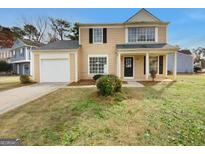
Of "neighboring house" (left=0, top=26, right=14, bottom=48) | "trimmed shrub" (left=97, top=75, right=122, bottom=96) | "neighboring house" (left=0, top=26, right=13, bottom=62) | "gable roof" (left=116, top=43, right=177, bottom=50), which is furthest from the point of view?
"neighboring house" (left=0, top=26, right=13, bottom=62)

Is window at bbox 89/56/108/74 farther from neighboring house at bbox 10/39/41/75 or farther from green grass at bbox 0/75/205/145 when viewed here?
neighboring house at bbox 10/39/41/75

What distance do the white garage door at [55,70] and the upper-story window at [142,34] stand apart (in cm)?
634

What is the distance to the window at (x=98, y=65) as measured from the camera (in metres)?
20.7

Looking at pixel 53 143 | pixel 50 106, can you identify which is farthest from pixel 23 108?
pixel 53 143

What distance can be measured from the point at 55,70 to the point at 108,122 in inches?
532

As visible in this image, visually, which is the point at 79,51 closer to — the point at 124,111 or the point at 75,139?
the point at 124,111

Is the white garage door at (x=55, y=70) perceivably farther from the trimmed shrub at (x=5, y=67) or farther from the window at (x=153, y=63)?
the trimmed shrub at (x=5, y=67)

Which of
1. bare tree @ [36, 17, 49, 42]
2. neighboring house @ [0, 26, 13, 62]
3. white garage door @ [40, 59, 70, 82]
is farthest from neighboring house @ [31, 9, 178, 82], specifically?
neighboring house @ [0, 26, 13, 62]

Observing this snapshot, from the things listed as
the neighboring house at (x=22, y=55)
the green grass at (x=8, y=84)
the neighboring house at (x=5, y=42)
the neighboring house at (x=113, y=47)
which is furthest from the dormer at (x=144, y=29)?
the neighboring house at (x=5, y=42)

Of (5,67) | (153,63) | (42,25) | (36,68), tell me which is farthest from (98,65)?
(5,67)

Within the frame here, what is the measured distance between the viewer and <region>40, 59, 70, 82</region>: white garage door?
63.3 ft

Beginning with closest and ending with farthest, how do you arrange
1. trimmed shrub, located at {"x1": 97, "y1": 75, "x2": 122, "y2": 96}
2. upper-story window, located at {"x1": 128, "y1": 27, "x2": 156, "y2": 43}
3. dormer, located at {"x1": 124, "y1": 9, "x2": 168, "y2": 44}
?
1. trimmed shrub, located at {"x1": 97, "y1": 75, "x2": 122, "y2": 96}
2. dormer, located at {"x1": 124, "y1": 9, "x2": 168, "y2": 44}
3. upper-story window, located at {"x1": 128, "y1": 27, "x2": 156, "y2": 43}

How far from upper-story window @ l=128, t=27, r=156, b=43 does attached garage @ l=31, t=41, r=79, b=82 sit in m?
5.12
